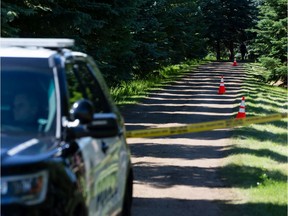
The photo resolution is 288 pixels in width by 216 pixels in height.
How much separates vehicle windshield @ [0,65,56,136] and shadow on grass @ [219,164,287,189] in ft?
17.3

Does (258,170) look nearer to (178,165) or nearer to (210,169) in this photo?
(210,169)

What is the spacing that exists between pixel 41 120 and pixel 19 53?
0.78 meters

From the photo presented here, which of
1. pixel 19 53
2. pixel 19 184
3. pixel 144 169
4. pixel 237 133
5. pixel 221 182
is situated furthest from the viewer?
pixel 237 133

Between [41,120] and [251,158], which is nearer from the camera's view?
[41,120]

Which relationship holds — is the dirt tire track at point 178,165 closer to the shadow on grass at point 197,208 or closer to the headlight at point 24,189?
the shadow on grass at point 197,208

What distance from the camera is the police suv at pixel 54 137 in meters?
3.64

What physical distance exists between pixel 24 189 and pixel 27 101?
4.11 ft

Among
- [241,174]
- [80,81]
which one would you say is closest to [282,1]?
[241,174]

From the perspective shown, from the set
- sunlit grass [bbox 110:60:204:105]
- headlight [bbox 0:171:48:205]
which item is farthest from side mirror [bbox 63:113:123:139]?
sunlit grass [bbox 110:60:204:105]

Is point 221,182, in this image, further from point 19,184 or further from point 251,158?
point 19,184

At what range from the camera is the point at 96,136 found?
4418mm

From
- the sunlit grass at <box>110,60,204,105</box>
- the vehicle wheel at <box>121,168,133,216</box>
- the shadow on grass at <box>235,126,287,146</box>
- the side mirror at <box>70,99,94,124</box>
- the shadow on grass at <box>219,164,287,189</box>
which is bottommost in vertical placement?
the sunlit grass at <box>110,60,204,105</box>

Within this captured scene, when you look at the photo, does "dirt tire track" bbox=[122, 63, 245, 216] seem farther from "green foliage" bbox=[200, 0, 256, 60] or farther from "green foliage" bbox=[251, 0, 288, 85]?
"green foliage" bbox=[200, 0, 256, 60]

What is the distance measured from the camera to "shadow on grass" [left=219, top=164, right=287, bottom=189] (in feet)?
31.5
